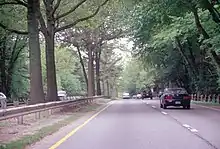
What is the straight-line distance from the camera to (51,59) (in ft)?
94.9

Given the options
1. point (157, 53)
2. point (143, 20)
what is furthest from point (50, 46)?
point (157, 53)

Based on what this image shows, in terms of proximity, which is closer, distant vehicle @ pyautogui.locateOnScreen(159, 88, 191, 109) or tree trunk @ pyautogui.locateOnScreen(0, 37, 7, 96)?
distant vehicle @ pyautogui.locateOnScreen(159, 88, 191, 109)

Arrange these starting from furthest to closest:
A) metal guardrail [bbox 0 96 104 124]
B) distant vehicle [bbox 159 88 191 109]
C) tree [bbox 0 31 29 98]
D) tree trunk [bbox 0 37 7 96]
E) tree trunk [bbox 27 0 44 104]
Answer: tree [bbox 0 31 29 98], tree trunk [bbox 0 37 7 96], distant vehicle [bbox 159 88 191 109], tree trunk [bbox 27 0 44 104], metal guardrail [bbox 0 96 104 124]

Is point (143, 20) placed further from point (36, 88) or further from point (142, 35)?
point (36, 88)

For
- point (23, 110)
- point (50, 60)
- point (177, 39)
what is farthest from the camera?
point (177, 39)

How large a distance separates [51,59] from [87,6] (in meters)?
6.48

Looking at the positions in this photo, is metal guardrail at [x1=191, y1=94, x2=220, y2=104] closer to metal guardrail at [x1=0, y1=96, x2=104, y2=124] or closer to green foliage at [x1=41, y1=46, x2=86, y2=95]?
metal guardrail at [x1=0, y1=96, x2=104, y2=124]

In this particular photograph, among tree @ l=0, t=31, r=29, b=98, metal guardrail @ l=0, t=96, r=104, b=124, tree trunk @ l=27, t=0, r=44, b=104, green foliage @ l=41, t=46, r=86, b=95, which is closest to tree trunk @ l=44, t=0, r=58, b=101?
metal guardrail @ l=0, t=96, r=104, b=124

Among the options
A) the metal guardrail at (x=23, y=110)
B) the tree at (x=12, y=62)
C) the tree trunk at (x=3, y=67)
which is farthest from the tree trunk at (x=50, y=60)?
the tree trunk at (x=3, y=67)

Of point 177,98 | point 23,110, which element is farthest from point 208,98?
point 23,110

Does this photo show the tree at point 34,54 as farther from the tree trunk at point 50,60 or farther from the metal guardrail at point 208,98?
the metal guardrail at point 208,98

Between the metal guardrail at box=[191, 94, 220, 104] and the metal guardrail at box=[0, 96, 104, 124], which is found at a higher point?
the metal guardrail at box=[0, 96, 104, 124]

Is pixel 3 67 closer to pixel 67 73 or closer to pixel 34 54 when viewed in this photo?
pixel 34 54

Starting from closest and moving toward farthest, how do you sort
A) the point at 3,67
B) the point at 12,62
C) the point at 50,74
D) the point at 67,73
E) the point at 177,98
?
the point at 50,74 < the point at 177,98 < the point at 3,67 < the point at 12,62 < the point at 67,73
